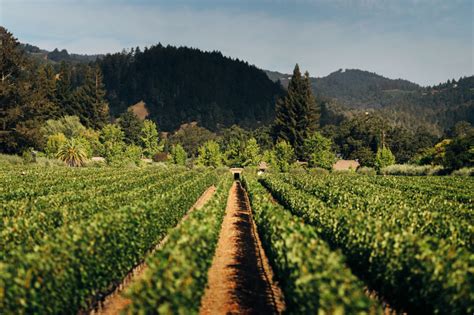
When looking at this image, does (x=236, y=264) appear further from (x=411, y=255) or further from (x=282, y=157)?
(x=282, y=157)

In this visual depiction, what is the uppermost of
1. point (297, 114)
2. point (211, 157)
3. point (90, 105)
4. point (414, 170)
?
point (90, 105)

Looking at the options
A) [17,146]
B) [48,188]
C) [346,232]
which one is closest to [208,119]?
[17,146]

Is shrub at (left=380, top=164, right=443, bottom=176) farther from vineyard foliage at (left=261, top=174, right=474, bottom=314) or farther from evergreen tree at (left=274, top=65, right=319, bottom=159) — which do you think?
vineyard foliage at (left=261, top=174, right=474, bottom=314)

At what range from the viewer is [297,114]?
10000cm

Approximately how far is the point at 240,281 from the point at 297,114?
9047cm

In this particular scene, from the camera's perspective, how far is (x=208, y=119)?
196m

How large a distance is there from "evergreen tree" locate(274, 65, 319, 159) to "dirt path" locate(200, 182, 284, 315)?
79599 mm

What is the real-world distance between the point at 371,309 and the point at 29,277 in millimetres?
6554

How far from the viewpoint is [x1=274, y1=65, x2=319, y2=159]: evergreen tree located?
97.6m

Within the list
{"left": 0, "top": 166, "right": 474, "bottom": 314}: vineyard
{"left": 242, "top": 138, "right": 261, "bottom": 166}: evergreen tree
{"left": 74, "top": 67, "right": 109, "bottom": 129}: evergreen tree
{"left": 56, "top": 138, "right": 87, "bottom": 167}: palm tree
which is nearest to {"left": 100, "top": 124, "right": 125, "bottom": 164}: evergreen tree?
{"left": 74, "top": 67, "right": 109, "bottom": 129}: evergreen tree

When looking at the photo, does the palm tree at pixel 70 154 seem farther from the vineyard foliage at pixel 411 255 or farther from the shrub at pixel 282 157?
→ the vineyard foliage at pixel 411 255

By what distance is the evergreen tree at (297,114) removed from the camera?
97.6 meters

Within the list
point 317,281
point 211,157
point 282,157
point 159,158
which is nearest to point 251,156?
point 282,157

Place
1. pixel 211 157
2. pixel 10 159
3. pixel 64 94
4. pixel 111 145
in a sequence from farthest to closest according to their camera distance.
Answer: pixel 64 94 < pixel 111 145 < pixel 211 157 < pixel 10 159
